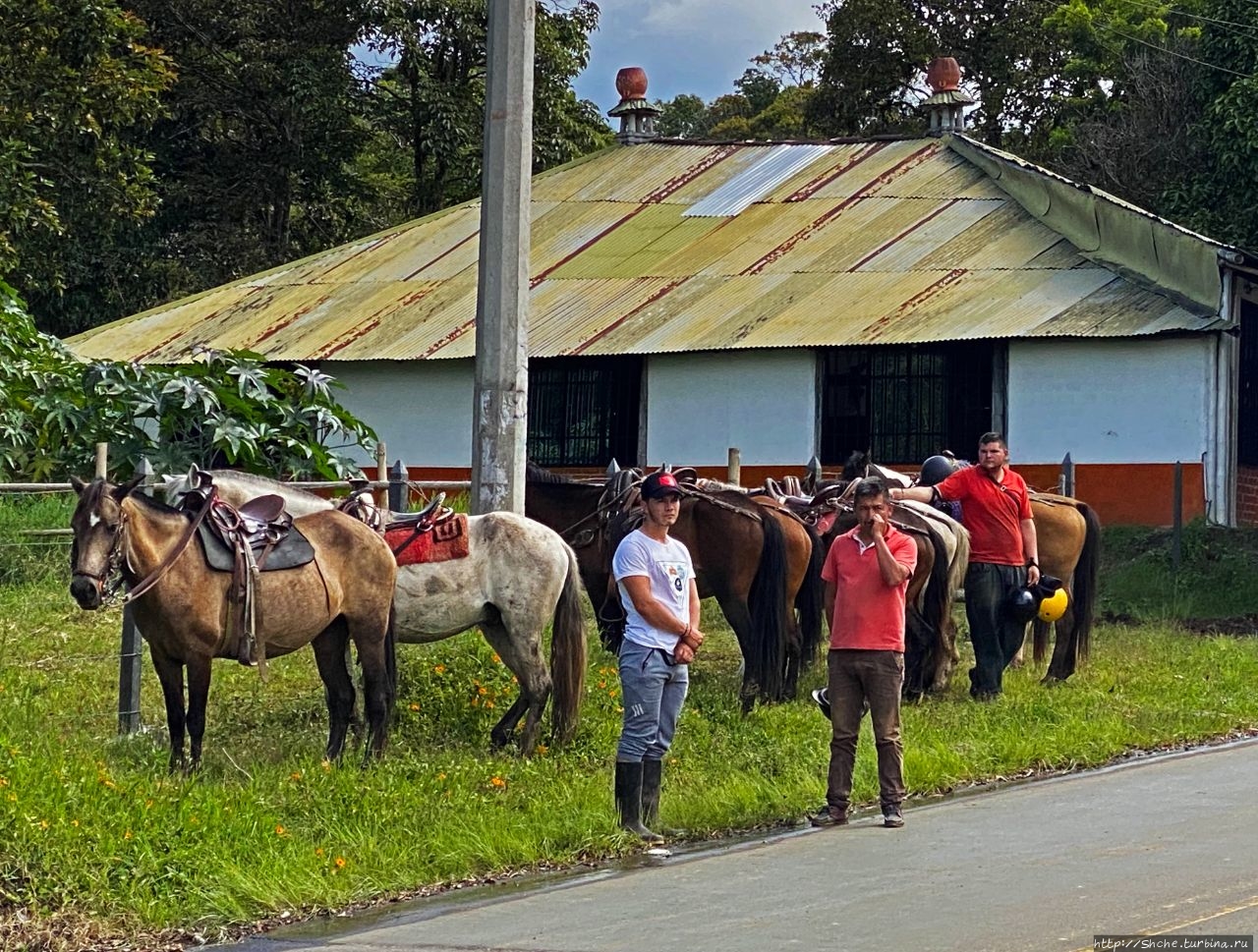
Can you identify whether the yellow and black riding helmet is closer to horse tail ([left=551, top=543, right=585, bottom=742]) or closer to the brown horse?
the brown horse

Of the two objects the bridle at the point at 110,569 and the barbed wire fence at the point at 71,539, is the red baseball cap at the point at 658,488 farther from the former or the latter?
the barbed wire fence at the point at 71,539

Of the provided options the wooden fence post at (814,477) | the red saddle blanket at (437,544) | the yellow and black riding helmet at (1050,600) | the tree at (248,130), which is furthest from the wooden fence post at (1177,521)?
the tree at (248,130)

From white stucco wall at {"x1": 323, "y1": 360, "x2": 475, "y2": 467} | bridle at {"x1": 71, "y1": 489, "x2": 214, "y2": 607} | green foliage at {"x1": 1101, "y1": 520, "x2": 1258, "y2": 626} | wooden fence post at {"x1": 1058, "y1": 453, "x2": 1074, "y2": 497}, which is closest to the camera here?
bridle at {"x1": 71, "y1": 489, "x2": 214, "y2": 607}

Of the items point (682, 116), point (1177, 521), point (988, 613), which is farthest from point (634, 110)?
point (682, 116)

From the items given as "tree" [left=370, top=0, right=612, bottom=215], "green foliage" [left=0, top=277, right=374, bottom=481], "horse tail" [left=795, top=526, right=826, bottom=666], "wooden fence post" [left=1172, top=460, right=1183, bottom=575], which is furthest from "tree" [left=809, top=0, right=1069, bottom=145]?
"horse tail" [left=795, top=526, right=826, bottom=666]

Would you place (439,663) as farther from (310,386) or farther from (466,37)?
(466,37)

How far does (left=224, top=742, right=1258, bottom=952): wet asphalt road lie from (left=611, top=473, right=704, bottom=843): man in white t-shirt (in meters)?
0.51

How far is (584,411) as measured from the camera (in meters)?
26.8

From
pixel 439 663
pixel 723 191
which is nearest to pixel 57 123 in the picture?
pixel 723 191

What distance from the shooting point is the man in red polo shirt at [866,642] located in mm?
9602

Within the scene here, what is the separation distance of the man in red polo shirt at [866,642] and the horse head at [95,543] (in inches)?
144

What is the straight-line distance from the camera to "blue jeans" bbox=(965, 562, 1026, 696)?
13398mm

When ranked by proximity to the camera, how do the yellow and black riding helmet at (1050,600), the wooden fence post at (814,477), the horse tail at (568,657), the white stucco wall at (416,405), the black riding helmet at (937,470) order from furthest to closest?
1. the white stucco wall at (416,405)
2. the wooden fence post at (814,477)
3. the black riding helmet at (937,470)
4. the yellow and black riding helmet at (1050,600)
5. the horse tail at (568,657)

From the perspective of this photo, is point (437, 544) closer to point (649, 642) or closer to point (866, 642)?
point (649, 642)
